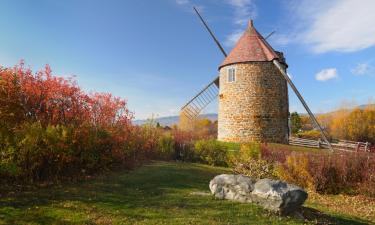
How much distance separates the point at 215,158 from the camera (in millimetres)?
22688

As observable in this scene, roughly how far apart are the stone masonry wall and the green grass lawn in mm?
14438

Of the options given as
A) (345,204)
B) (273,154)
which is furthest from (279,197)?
(273,154)

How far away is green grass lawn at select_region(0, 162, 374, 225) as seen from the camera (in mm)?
8992

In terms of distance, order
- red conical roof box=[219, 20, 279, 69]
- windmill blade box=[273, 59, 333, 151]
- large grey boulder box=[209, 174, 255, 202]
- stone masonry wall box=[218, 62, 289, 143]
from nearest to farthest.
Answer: large grey boulder box=[209, 174, 255, 202], windmill blade box=[273, 59, 333, 151], stone masonry wall box=[218, 62, 289, 143], red conical roof box=[219, 20, 279, 69]

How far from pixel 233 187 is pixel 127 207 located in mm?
3536

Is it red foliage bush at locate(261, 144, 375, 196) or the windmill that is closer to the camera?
red foliage bush at locate(261, 144, 375, 196)

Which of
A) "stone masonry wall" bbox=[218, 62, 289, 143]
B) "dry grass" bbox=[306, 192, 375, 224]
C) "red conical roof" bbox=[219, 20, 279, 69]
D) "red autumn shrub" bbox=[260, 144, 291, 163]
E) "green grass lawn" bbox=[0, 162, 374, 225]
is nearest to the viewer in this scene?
"green grass lawn" bbox=[0, 162, 374, 225]

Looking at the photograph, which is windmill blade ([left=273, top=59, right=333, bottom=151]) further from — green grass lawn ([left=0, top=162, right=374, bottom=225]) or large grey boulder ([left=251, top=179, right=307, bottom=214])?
large grey boulder ([left=251, top=179, right=307, bottom=214])

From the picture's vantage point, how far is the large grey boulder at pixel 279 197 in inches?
404

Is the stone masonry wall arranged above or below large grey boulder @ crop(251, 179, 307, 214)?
above

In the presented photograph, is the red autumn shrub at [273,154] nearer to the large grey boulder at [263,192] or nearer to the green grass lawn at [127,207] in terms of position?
the green grass lawn at [127,207]

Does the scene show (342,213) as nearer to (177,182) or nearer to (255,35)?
(177,182)

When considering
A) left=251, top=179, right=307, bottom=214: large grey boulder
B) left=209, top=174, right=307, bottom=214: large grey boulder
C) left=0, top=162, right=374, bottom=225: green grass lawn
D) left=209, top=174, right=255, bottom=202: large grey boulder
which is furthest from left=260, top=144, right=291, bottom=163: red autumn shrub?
left=251, top=179, right=307, bottom=214: large grey boulder

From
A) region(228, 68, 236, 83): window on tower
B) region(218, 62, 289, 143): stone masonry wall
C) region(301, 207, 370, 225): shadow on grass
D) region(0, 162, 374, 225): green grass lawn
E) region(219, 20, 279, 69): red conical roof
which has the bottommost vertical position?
region(301, 207, 370, 225): shadow on grass
